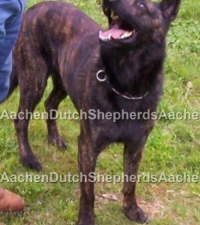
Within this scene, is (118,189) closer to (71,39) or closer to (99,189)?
(99,189)

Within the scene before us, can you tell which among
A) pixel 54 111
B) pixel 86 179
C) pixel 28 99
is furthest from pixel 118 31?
pixel 54 111

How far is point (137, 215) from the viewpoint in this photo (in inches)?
153

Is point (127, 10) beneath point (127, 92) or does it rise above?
above

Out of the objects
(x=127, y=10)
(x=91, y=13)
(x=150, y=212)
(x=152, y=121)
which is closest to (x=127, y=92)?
(x=152, y=121)

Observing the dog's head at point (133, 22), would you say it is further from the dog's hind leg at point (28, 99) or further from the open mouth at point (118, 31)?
the dog's hind leg at point (28, 99)

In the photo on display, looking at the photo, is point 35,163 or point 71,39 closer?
point 71,39

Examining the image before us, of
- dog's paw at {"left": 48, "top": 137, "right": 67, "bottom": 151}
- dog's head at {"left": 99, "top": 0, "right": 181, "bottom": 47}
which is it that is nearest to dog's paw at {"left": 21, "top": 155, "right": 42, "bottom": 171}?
dog's paw at {"left": 48, "top": 137, "right": 67, "bottom": 151}

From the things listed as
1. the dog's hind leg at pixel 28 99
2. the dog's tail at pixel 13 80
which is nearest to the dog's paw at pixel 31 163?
the dog's hind leg at pixel 28 99

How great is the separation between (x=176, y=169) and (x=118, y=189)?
49cm

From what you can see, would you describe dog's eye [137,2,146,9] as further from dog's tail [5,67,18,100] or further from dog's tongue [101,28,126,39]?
dog's tail [5,67,18,100]

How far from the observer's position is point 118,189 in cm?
418

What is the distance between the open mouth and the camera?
127 inches

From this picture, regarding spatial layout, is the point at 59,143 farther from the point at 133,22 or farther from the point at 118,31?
the point at 133,22

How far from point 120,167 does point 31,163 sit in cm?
64
